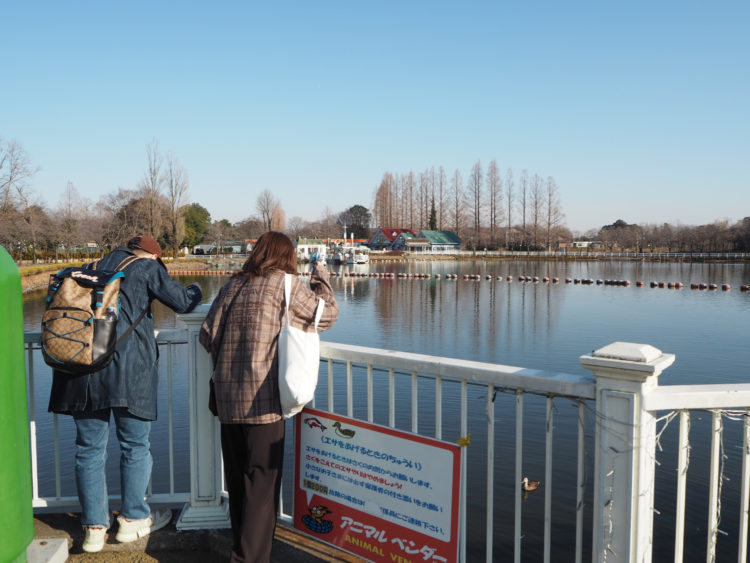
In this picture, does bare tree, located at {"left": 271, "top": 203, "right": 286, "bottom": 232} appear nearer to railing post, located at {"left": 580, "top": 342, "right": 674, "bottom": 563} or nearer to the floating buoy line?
railing post, located at {"left": 580, "top": 342, "right": 674, "bottom": 563}

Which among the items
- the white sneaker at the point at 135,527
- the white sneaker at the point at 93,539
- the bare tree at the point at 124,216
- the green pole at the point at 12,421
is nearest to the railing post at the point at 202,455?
the white sneaker at the point at 135,527

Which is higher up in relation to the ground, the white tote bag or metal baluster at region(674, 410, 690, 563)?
the white tote bag

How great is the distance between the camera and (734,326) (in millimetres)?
23859

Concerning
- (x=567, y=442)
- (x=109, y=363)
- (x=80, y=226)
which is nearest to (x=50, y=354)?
(x=109, y=363)

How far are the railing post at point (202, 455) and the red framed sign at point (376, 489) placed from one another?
53 cm

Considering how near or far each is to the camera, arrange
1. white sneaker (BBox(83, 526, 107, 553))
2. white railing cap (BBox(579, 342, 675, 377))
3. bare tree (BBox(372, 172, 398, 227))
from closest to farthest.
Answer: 1. white railing cap (BBox(579, 342, 675, 377))
2. white sneaker (BBox(83, 526, 107, 553))
3. bare tree (BBox(372, 172, 398, 227))

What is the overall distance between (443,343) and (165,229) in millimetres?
58136

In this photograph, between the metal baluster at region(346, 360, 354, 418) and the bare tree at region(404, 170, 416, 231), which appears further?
the bare tree at region(404, 170, 416, 231)

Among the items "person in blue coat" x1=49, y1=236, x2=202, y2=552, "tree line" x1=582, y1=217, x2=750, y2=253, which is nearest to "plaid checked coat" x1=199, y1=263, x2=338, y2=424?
"person in blue coat" x1=49, y1=236, x2=202, y2=552

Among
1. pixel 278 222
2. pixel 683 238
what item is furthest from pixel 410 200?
pixel 278 222

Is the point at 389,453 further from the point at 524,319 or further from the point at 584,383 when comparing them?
the point at 524,319

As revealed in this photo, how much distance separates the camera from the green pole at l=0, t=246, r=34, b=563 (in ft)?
7.09

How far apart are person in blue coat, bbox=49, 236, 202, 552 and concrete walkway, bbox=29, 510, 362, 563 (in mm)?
70

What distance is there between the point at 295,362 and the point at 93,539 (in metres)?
1.66
